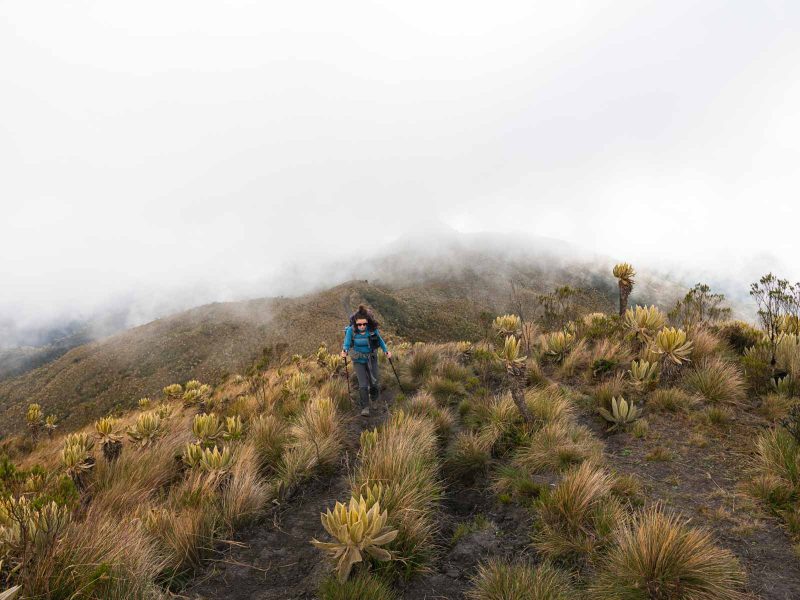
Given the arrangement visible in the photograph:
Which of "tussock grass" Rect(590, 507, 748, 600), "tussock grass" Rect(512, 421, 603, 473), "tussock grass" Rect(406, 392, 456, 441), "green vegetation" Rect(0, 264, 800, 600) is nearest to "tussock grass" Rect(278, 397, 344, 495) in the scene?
"green vegetation" Rect(0, 264, 800, 600)

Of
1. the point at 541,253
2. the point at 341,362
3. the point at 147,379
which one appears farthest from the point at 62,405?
the point at 541,253

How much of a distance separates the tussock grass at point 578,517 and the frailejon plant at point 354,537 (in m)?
1.43

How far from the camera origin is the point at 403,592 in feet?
9.71

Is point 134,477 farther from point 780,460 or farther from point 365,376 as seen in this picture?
point 780,460

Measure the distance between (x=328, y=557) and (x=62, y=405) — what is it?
62909 mm

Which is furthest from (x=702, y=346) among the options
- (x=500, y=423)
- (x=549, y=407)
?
(x=500, y=423)

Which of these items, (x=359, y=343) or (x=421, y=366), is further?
(x=421, y=366)

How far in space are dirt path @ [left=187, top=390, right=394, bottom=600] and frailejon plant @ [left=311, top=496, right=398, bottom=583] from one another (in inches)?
13.1

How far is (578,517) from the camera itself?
327 centimetres

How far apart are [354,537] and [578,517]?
6.65 feet

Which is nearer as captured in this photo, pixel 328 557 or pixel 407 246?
pixel 328 557

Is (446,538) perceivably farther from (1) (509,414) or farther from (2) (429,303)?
(2) (429,303)

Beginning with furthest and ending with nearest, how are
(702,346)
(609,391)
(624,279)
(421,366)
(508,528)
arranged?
(421,366) → (624,279) → (702,346) → (609,391) → (508,528)

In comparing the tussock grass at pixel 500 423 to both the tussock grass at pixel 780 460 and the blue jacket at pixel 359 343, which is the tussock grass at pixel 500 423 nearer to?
the tussock grass at pixel 780 460
